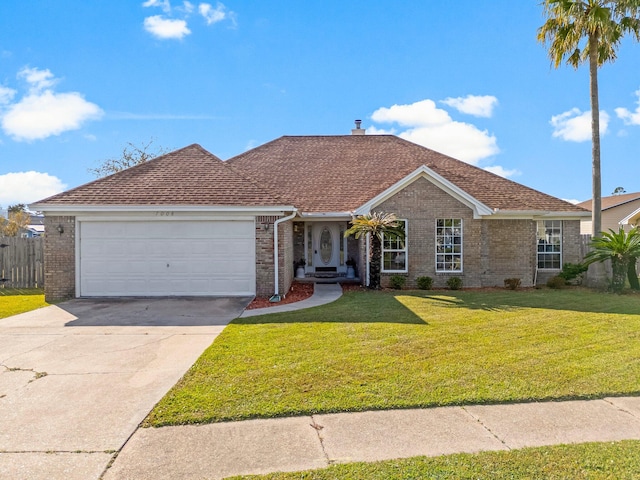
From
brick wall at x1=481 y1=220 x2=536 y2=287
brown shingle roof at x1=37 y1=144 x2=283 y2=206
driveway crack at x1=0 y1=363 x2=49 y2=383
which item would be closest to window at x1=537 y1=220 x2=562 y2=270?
brick wall at x1=481 y1=220 x2=536 y2=287

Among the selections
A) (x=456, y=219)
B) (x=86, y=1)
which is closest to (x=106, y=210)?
(x=86, y=1)

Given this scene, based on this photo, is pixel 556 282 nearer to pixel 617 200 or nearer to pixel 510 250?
pixel 510 250

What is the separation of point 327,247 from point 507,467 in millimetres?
14807

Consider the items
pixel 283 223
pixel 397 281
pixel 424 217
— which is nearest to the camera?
pixel 283 223

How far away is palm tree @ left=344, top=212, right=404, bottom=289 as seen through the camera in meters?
12.9

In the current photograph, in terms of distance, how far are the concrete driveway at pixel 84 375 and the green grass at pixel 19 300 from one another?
71 centimetres

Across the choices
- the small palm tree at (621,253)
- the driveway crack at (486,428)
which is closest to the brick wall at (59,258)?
the driveway crack at (486,428)

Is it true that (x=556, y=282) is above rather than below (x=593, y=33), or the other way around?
below

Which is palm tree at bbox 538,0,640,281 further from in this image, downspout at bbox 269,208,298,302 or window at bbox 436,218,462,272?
downspout at bbox 269,208,298,302

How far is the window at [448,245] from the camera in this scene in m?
14.4

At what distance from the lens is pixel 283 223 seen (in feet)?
42.4

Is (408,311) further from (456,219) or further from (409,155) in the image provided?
(409,155)

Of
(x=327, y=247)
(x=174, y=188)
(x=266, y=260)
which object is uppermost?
(x=174, y=188)

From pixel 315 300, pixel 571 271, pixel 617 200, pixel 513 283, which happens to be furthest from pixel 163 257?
pixel 617 200
